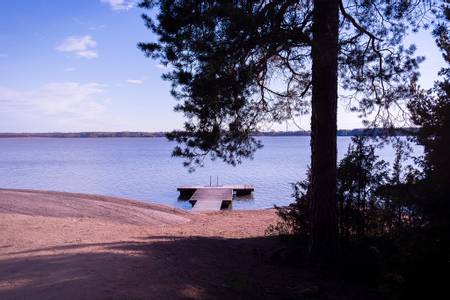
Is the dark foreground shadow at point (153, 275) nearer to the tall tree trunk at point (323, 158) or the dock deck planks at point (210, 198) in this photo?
the tall tree trunk at point (323, 158)

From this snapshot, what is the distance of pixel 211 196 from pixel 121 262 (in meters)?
27.1

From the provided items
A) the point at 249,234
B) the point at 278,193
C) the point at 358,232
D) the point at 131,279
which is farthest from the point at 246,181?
the point at 131,279

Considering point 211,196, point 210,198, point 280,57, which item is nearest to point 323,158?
point 280,57

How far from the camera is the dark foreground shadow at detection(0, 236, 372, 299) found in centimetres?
624

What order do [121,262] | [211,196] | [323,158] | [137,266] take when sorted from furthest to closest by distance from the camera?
[211,196], [323,158], [121,262], [137,266]

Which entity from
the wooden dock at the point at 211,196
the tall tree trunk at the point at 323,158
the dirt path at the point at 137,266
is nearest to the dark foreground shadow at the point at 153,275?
the dirt path at the point at 137,266

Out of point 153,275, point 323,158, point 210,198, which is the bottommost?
point 210,198

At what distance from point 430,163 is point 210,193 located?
30798 millimetres

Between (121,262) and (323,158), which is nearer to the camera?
(121,262)

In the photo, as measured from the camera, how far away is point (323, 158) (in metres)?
8.96

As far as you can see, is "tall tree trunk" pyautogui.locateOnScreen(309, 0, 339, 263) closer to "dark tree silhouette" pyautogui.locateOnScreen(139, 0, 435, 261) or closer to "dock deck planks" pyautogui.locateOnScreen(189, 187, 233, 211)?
"dark tree silhouette" pyautogui.locateOnScreen(139, 0, 435, 261)

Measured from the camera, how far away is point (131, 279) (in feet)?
22.2

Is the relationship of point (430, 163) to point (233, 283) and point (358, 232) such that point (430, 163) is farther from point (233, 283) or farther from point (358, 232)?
point (358, 232)

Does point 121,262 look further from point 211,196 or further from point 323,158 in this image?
point 211,196
